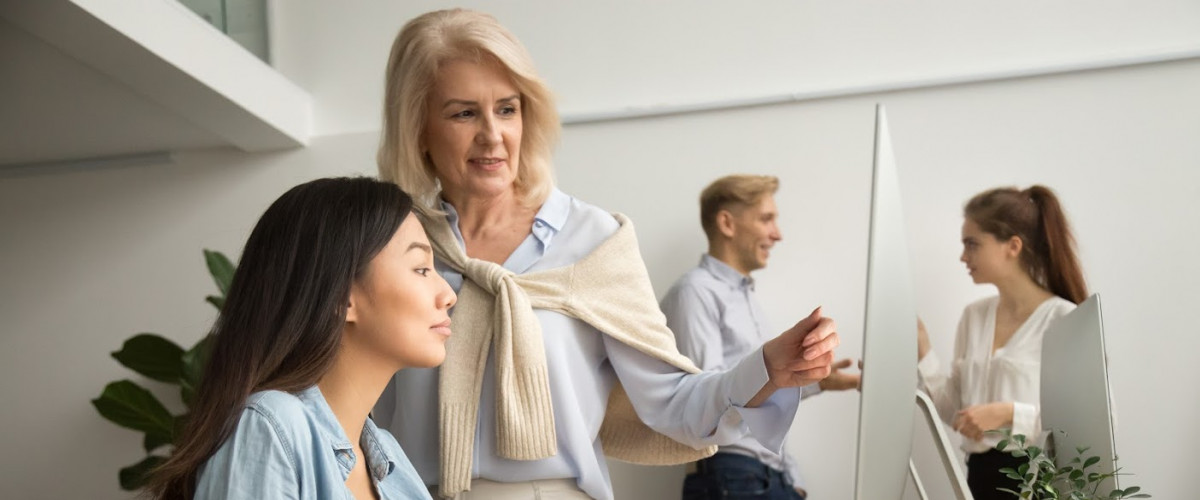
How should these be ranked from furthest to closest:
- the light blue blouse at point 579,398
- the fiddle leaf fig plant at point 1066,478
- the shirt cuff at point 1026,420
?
1. the shirt cuff at point 1026,420
2. the light blue blouse at point 579,398
3. the fiddle leaf fig plant at point 1066,478

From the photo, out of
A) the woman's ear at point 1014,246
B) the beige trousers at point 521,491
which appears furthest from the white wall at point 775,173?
the beige trousers at point 521,491

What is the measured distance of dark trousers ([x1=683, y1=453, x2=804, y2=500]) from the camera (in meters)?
4.11

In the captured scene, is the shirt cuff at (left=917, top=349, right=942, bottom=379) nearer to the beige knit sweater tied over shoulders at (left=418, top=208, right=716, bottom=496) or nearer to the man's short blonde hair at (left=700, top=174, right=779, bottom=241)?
the man's short blonde hair at (left=700, top=174, right=779, bottom=241)

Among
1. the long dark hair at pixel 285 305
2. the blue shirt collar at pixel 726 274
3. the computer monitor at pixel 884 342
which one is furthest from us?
the blue shirt collar at pixel 726 274

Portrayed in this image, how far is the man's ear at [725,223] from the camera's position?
4680mm

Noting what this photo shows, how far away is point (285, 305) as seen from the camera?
1.50 metres

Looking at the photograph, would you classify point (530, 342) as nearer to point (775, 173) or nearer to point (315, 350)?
point (315, 350)

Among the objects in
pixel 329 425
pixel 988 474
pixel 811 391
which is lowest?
pixel 988 474

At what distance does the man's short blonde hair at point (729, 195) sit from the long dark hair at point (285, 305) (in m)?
3.15

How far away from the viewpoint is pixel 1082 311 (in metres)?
2.00

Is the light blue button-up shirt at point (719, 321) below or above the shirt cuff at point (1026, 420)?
above

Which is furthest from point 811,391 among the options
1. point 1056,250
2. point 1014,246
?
point 1056,250

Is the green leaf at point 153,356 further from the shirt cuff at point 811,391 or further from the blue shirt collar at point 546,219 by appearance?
the blue shirt collar at point 546,219

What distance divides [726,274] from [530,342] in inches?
104
